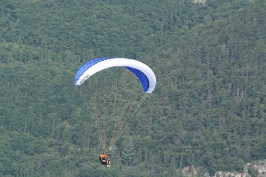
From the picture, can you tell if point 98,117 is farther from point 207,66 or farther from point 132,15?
point 132,15

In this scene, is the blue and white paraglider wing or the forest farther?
→ the forest

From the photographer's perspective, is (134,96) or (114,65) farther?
(134,96)

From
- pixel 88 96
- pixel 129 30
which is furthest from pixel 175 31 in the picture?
pixel 88 96

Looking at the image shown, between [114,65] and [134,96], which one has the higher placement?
[134,96]

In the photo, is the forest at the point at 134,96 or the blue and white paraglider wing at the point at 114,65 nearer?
the blue and white paraglider wing at the point at 114,65
